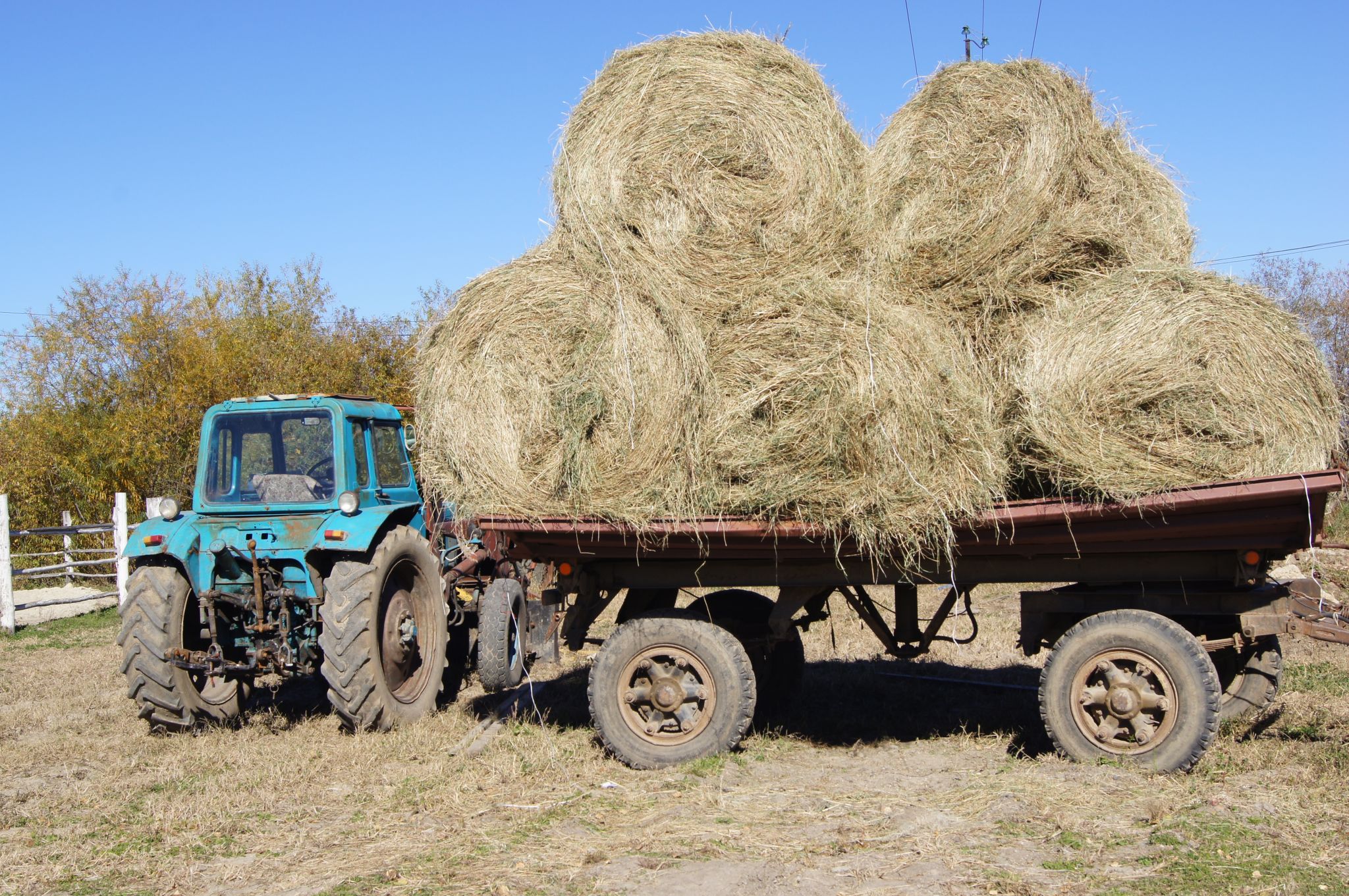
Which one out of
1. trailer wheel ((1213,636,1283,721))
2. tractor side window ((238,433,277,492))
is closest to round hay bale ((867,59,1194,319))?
trailer wheel ((1213,636,1283,721))

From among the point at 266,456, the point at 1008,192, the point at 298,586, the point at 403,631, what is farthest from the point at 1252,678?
the point at 266,456

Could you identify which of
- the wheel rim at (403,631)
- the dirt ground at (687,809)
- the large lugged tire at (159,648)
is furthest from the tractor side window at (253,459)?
the dirt ground at (687,809)

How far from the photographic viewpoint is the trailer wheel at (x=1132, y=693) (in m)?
5.62

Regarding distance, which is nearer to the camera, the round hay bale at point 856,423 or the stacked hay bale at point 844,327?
the stacked hay bale at point 844,327

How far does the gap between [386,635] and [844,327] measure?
401 cm

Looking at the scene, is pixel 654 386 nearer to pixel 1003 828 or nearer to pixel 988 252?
pixel 988 252

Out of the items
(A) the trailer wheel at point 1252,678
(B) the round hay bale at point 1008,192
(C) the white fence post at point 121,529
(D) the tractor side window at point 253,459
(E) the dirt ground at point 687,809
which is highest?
(B) the round hay bale at point 1008,192

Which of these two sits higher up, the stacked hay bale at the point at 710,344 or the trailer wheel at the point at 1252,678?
the stacked hay bale at the point at 710,344

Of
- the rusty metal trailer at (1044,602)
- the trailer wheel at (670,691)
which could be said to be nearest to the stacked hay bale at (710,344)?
the rusty metal trailer at (1044,602)

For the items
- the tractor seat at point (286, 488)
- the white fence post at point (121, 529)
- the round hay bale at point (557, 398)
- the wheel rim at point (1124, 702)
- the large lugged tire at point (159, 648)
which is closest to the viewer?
the wheel rim at point (1124, 702)

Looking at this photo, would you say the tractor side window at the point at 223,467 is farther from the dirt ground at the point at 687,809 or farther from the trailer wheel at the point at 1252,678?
the trailer wheel at the point at 1252,678

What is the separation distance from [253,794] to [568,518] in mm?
2234

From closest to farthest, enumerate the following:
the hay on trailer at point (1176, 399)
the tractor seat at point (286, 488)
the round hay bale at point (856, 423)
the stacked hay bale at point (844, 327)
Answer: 1. the hay on trailer at point (1176, 399)
2. the stacked hay bale at point (844, 327)
3. the round hay bale at point (856, 423)
4. the tractor seat at point (286, 488)

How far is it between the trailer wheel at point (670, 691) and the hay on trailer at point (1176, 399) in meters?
2.04
